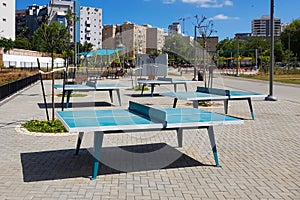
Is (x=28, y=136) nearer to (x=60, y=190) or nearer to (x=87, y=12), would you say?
(x=60, y=190)

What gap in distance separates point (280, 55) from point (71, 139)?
70.7 metres

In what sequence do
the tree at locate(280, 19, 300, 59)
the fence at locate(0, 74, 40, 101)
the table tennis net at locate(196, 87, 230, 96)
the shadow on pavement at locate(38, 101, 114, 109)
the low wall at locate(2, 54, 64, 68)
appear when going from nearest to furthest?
the table tennis net at locate(196, 87, 230, 96)
the shadow on pavement at locate(38, 101, 114, 109)
the fence at locate(0, 74, 40, 101)
the low wall at locate(2, 54, 64, 68)
the tree at locate(280, 19, 300, 59)

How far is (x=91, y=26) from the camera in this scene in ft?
370

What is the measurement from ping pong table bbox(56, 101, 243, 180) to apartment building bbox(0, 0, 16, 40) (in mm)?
68780

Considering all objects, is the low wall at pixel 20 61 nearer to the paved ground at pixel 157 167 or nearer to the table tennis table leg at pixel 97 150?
the paved ground at pixel 157 167

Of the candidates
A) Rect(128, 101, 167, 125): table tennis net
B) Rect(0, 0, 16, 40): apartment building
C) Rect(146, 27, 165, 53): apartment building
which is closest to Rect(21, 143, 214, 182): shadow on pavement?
Rect(128, 101, 167, 125): table tennis net

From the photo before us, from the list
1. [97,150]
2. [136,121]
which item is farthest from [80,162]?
[136,121]

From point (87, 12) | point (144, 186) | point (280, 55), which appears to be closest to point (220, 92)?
point (144, 186)

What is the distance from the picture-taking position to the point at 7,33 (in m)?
72.7

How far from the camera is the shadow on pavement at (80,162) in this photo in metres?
5.36

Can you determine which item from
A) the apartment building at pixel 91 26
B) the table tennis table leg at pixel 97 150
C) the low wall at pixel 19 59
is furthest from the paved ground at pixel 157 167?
the apartment building at pixel 91 26

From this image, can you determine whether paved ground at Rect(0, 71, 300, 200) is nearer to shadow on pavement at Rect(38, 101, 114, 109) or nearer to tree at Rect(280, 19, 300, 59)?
shadow on pavement at Rect(38, 101, 114, 109)

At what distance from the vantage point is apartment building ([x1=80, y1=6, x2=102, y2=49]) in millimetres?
109188

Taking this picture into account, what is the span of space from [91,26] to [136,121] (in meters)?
111
